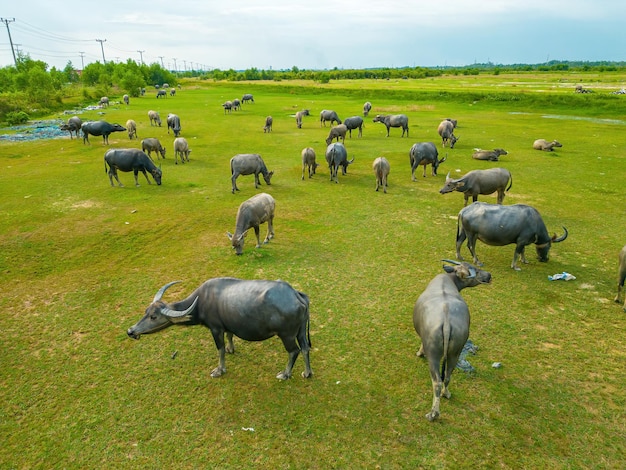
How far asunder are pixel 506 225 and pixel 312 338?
582 cm

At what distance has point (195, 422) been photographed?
5.82 m

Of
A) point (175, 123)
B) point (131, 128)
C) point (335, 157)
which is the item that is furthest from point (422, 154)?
point (131, 128)

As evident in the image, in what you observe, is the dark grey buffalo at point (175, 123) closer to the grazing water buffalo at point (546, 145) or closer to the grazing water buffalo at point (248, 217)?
the grazing water buffalo at point (248, 217)

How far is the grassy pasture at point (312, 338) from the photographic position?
5.46 meters

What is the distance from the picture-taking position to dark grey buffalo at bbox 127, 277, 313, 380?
6168 millimetres

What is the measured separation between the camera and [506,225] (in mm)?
9617

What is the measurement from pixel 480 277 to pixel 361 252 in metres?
4.25

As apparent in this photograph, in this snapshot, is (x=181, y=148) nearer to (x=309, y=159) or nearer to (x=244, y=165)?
(x=244, y=165)

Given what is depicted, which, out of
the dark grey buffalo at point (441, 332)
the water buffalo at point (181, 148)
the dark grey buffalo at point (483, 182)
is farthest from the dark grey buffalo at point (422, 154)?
the water buffalo at point (181, 148)

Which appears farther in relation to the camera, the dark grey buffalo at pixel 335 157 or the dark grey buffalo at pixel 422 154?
the dark grey buffalo at pixel 335 157

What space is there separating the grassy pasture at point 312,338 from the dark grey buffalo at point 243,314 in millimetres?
767

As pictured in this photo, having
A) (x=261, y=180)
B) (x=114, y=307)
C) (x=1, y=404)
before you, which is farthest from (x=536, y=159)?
(x=1, y=404)

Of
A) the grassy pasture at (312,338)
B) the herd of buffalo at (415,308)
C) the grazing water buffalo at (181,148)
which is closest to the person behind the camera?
the grassy pasture at (312,338)

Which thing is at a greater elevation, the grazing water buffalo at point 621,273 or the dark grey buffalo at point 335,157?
the dark grey buffalo at point 335,157
